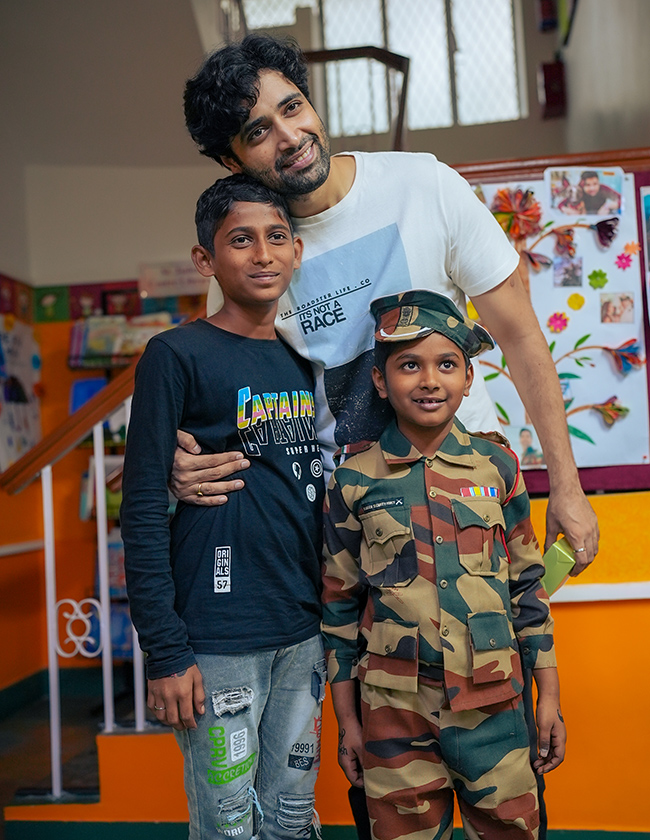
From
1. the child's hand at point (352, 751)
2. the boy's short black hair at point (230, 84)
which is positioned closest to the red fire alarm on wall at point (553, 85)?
the boy's short black hair at point (230, 84)

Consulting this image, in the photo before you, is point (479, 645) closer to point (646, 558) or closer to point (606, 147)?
point (646, 558)

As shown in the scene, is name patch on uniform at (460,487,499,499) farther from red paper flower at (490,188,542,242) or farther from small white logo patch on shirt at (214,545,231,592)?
red paper flower at (490,188,542,242)

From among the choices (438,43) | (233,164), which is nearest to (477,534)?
(233,164)

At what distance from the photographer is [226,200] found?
1.25 meters

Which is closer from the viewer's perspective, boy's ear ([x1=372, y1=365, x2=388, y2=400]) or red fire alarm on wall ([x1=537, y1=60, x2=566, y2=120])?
boy's ear ([x1=372, y1=365, x2=388, y2=400])

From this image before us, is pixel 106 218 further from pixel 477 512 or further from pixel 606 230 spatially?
pixel 477 512

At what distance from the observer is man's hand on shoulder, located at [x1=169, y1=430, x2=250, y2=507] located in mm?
1196

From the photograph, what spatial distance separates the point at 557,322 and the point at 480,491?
0.90m

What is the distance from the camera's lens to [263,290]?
4.05 ft

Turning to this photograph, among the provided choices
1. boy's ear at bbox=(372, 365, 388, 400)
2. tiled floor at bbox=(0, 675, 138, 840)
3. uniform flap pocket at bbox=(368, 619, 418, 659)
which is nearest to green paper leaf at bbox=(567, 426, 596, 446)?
boy's ear at bbox=(372, 365, 388, 400)

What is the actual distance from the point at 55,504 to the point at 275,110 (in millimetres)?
3253

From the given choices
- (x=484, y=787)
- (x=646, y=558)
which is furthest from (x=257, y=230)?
(x=646, y=558)

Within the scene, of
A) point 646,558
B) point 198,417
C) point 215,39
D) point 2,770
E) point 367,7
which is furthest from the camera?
point 367,7

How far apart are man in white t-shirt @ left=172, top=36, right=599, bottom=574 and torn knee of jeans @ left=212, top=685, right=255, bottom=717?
0.42m
